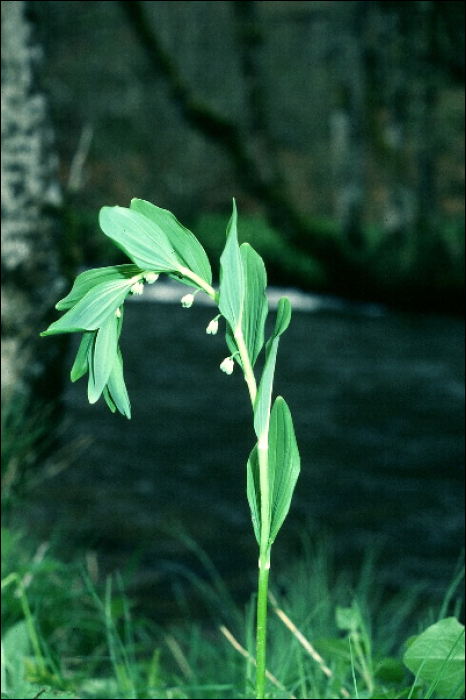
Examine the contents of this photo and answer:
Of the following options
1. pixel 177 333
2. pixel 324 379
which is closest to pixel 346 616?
pixel 324 379

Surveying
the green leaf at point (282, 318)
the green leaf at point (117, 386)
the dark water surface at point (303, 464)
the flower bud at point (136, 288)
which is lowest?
the dark water surface at point (303, 464)

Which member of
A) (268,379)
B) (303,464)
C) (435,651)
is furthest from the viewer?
(303,464)

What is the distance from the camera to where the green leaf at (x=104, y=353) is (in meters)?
0.61

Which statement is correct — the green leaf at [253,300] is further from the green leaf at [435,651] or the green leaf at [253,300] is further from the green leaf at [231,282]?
the green leaf at [435,651]

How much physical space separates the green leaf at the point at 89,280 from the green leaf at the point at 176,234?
1.6 inches

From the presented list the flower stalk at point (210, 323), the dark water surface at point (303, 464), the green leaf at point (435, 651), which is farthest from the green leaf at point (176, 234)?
the dark water surface at point (303, 464)

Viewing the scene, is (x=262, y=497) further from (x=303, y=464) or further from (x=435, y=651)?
(x=303, y=464)

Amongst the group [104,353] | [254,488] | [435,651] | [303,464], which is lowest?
[303,464]

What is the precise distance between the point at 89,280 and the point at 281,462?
0.18 meters

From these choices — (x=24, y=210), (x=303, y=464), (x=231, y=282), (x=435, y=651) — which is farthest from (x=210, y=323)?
(x=303, y=464)

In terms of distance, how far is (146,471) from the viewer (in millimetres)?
3518

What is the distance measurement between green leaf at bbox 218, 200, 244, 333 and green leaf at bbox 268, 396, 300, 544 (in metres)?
0.07

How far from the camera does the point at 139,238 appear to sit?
60cm

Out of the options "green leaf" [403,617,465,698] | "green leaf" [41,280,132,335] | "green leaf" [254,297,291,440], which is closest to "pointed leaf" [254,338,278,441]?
"green leaf" [254,297,291,440]
